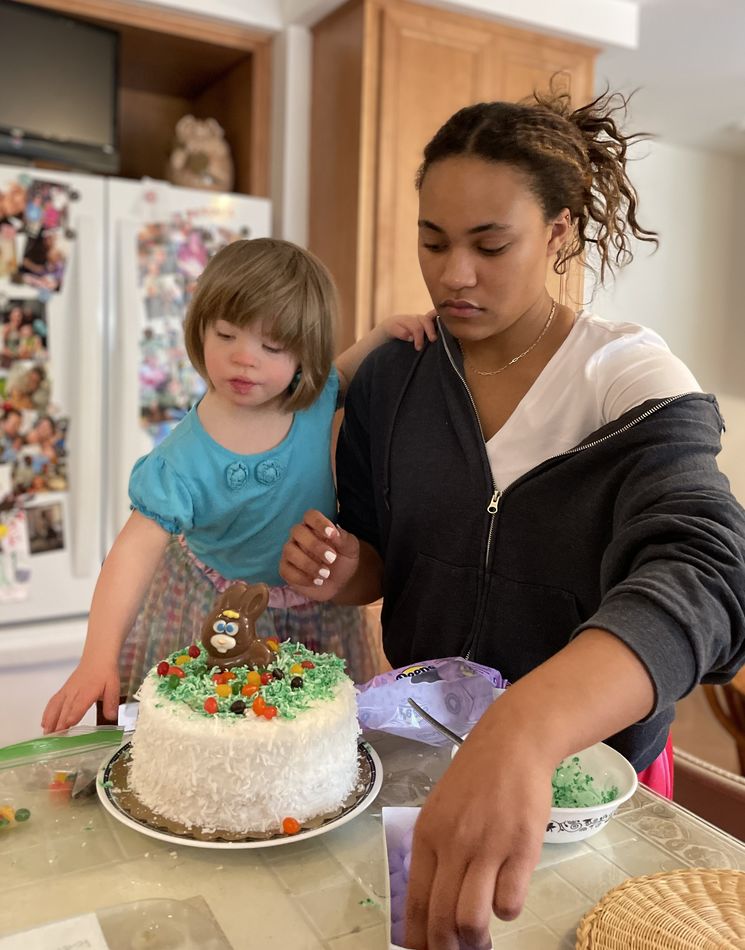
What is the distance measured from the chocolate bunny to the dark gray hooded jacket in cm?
29

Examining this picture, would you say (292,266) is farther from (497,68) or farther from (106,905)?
(497,68)

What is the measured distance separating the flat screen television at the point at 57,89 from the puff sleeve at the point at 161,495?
157 centimetres

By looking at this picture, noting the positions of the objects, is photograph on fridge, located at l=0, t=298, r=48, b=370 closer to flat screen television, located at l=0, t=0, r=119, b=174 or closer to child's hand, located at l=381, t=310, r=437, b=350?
flat screen television, located at l=0, t=0, r=119, b=174

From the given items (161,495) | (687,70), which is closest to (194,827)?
(161,495)

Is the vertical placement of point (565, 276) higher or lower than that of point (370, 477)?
higher

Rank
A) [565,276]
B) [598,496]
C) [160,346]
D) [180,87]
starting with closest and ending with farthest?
[598,496], [565,276], [160,346], [180,87]

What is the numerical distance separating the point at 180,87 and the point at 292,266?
2081 mm

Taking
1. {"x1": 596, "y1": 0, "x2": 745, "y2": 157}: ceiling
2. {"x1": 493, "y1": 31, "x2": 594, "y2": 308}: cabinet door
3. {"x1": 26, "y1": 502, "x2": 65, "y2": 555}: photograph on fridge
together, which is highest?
{"x1": 596, "y1": 0, "x2": 745, "y2": 157}: ceiling

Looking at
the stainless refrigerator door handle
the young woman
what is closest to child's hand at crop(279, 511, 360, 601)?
the young woman

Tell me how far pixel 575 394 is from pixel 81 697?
0.67 meters

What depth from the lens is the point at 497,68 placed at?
8.41ft

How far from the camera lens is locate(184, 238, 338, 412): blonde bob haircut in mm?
1156

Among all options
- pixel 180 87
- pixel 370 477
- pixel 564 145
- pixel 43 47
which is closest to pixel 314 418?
pixel 370 477

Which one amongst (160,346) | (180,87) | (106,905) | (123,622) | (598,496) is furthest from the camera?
(180,87)
